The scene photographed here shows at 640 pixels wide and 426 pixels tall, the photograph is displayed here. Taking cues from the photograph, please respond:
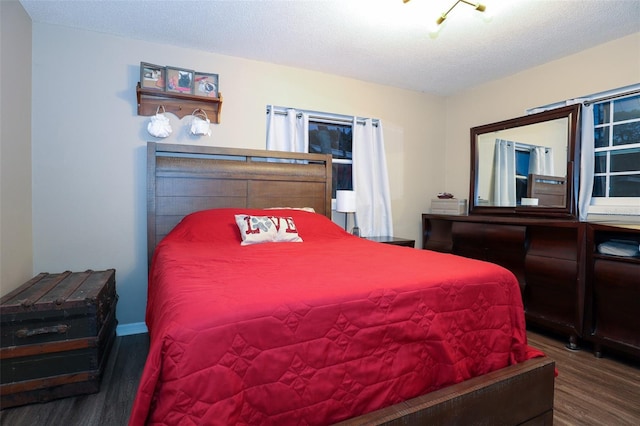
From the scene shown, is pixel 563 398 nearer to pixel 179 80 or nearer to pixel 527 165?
pixel 527 165

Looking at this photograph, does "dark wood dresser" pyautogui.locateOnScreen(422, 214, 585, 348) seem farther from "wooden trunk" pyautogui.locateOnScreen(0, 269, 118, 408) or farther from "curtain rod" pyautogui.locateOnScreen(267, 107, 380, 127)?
"wooden trunk" pyautogui.locateOnScreen(0, 269, 118, 408)

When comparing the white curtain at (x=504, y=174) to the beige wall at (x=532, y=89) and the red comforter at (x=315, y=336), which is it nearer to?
the beige wall at (x=532, y=89)

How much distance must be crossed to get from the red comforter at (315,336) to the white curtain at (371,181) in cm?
190

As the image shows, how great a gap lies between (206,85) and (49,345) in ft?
6.99

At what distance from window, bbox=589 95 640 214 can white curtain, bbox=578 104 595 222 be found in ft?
0.13

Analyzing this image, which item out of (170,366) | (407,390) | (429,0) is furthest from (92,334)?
(429,0)

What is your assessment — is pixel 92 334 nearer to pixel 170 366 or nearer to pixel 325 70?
pixel 170 366

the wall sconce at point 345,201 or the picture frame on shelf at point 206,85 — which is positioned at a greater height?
the picture frame on shelf at point 206,85

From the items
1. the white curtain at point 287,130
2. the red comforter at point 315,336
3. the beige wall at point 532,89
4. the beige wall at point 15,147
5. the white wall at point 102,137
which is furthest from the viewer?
the white curtain at point 287,130

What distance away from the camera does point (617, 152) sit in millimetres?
2668

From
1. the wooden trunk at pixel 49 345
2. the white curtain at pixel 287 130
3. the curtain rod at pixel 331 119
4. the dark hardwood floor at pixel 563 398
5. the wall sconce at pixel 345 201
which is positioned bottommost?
the dark hardwood floor at pixel 563 398

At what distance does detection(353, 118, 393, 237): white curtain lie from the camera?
3.58 meters

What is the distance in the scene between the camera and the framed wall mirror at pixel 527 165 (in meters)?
2.85

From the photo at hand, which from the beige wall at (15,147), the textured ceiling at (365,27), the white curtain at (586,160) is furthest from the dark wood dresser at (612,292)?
the beige wall at (15,147)
